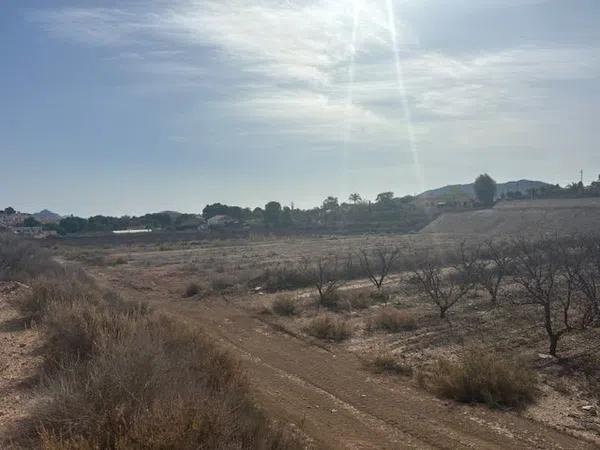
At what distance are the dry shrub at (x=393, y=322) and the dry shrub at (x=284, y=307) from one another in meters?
4.79

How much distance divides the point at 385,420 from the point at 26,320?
13384 millimetres

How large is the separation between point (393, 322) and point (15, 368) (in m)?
12.4

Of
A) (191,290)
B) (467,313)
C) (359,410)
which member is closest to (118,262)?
(191,290)

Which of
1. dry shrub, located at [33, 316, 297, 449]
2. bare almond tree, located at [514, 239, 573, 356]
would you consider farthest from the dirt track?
bare almond tree, located at [514, 239, 573, 356]

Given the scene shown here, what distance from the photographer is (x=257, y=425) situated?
27.1 feet

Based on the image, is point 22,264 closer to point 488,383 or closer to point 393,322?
point 393,322

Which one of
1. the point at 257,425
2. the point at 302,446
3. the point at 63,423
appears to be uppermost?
the point at 63,423

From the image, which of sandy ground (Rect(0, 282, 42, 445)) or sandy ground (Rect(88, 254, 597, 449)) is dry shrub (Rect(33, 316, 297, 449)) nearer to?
sandy ground (Rect(0, 282, 42, 445))

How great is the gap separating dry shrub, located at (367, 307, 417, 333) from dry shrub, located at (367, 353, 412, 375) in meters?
4.23

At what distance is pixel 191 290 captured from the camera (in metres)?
33.8

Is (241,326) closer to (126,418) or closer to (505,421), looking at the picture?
(505,421)

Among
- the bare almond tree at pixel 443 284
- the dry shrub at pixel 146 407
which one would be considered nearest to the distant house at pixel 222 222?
the bare almond tree at pixel 443 284

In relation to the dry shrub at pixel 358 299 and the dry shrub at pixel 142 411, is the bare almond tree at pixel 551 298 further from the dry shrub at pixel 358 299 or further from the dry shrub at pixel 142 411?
the dry shrub at pixel 142 411

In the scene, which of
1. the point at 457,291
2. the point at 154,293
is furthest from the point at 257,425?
the point at 154,293
